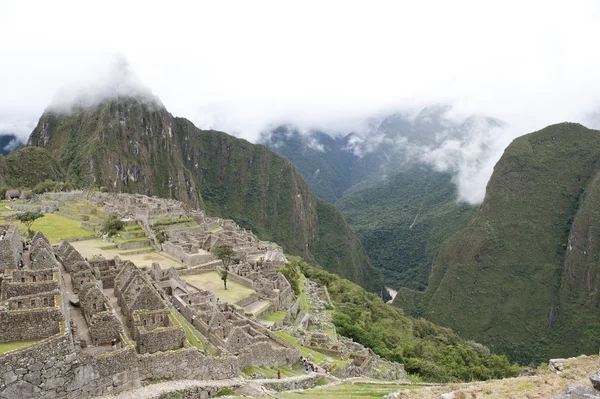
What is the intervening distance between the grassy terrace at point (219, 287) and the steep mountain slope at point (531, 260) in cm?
7512

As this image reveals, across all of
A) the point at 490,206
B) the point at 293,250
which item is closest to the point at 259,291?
the point at 490,206

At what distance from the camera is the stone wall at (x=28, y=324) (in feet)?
Answer: 37.4

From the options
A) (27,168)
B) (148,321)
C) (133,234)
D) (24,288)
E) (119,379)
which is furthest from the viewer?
(27,168)

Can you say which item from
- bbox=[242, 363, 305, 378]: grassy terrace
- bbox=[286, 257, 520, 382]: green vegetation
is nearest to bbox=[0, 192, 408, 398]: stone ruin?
bbox=[242, 363, 305, 378]: grassy terrace

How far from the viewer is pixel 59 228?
55.0m

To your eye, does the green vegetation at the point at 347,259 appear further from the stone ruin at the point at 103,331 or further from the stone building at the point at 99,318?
the stone building at the point at 99,318

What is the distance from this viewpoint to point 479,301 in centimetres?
11325

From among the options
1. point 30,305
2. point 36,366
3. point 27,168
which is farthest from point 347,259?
point 36,366

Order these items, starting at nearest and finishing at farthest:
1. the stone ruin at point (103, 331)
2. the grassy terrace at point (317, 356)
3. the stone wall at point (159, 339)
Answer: the stone ruin at point (103, 331) < the stone wall at point (159, 339) < the grassy terrace at point (317, 356)

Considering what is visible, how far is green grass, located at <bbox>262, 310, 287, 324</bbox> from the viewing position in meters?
31.9

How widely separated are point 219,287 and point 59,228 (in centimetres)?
3111

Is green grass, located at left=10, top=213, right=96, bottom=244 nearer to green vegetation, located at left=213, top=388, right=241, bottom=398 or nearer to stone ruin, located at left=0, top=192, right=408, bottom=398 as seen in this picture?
stone ruin, located at left=0, top=192, right=408, bottom=398

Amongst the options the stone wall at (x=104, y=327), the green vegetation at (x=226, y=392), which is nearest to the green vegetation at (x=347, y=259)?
the green vegetation at (x=226, y=392)

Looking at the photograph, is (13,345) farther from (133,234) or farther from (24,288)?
(133,234)
